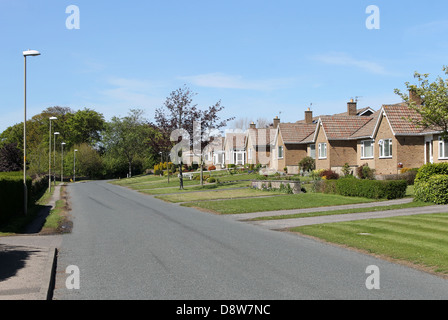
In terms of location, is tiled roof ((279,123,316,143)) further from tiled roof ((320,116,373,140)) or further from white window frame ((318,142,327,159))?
tiled roof ((320,116,373,140))

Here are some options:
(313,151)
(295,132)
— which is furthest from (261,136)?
(313,151)

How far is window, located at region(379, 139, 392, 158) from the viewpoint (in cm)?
3775

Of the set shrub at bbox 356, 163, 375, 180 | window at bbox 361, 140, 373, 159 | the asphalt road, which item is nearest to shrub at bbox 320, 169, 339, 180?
shrub at bbox 356, 163, 375, 180

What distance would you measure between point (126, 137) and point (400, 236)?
8745 centimetres

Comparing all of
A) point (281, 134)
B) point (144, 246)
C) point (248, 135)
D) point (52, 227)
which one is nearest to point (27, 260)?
point (144, 246)

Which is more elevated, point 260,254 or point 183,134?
point 183,134

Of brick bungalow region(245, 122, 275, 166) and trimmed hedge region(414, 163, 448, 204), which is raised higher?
brick bungalow region(245, 122, 275, 166)

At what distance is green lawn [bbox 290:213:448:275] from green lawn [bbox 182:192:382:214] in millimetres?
6956

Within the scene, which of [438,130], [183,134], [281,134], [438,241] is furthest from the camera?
[281,134]

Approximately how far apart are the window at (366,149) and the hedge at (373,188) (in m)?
14.9

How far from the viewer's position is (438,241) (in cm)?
1243

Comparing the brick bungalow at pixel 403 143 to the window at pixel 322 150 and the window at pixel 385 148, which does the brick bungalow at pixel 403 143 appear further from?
the window at pixel 322 150

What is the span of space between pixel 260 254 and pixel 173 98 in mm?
35704

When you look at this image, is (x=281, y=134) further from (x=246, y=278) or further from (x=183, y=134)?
(x=246, y=278)
